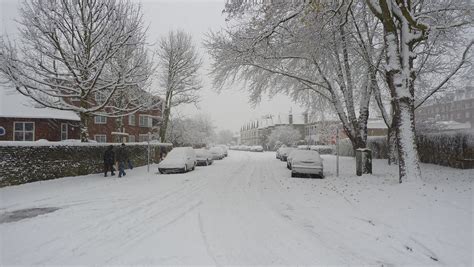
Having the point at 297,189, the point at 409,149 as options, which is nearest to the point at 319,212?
the point at 297,189

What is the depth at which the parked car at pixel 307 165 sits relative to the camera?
1611cm

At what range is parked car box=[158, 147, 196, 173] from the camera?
18.6 metres

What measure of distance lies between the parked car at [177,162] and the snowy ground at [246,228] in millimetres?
8107

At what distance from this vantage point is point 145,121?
44.0 metres

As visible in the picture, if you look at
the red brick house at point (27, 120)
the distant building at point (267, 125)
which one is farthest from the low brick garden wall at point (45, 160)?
the distant building at point (267, 125)

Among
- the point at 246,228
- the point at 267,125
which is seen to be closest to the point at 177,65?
the point at 246,228

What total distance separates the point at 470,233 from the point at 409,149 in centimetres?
533

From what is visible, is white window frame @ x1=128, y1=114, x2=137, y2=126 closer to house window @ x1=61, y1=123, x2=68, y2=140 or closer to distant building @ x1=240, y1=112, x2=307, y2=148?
house window @ x1=61, y1=123, x2=68, y2=140

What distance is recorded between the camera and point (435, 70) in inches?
747

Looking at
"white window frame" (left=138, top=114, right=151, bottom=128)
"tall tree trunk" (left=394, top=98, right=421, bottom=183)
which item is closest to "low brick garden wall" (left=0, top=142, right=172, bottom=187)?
"tall tree trunk" (left=394, top=98, right=421, bottom=183)

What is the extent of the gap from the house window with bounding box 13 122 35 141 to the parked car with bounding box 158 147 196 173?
53.8ft

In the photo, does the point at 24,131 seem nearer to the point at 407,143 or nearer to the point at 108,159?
the point at 108,159

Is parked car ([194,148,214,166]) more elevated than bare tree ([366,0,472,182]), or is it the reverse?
bare tree ([366,0,472,182])

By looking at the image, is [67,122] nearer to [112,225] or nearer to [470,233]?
[112,225]
